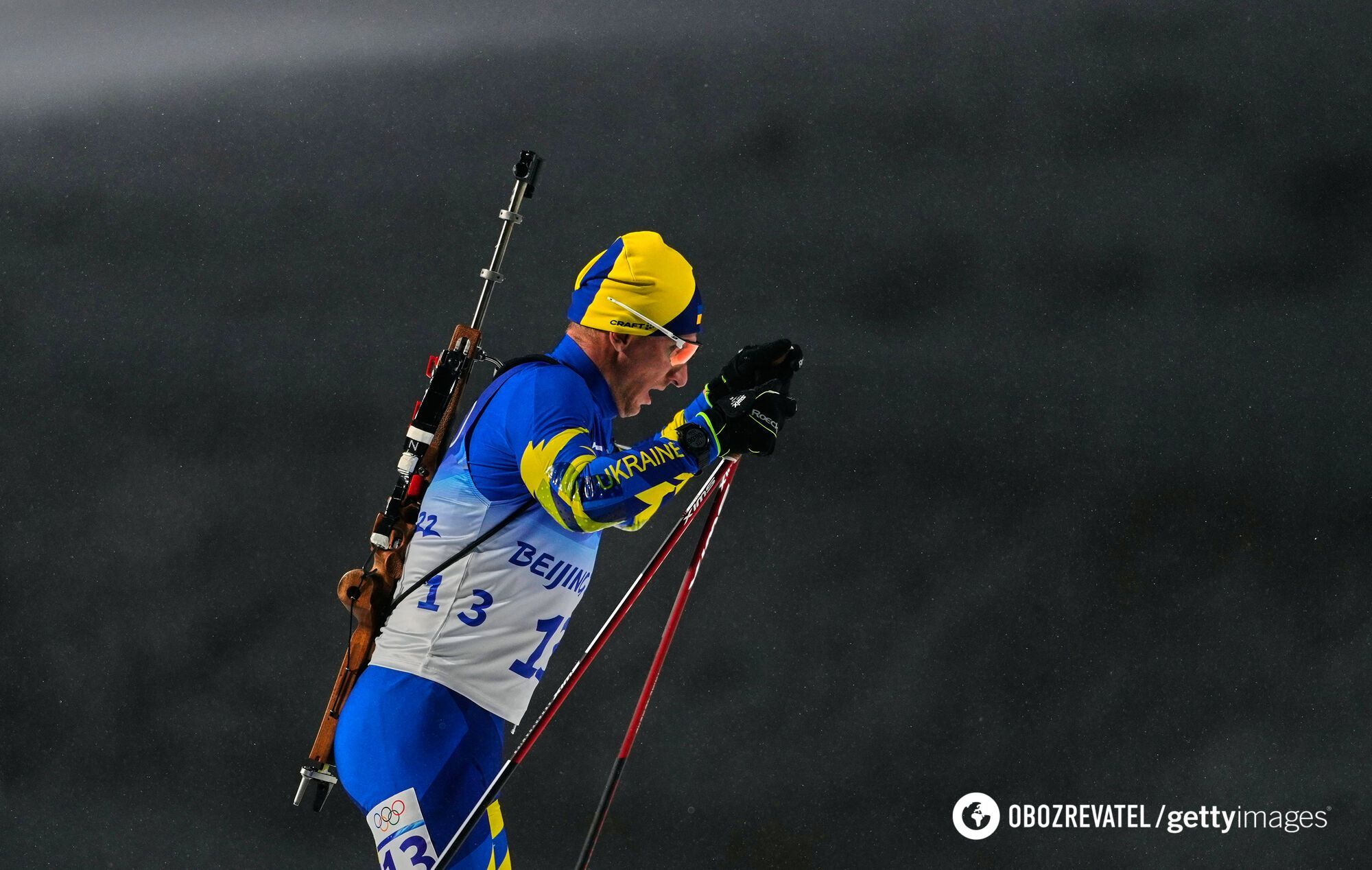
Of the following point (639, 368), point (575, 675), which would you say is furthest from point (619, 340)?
point (575, 675)

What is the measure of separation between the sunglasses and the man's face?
1cm

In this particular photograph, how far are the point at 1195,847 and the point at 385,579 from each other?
146 inches

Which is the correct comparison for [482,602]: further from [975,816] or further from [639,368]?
[975,816]

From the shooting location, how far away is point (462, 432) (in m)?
2.81

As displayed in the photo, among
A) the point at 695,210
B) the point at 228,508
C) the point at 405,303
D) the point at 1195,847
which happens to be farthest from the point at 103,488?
the point at 1195,847

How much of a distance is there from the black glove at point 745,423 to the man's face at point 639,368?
0.26 metres

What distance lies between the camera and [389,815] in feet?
8.57

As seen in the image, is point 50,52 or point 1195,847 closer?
point 1195,847

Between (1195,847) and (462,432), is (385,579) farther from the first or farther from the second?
(1195,847)

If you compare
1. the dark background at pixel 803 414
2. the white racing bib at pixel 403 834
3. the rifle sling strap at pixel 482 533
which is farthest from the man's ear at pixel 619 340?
the dark background at pixel 803 414

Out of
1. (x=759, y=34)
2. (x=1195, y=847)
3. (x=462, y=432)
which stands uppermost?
(x=759, y=34)

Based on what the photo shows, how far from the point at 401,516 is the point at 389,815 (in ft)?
2.46

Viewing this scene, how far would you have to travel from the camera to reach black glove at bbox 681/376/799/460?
2.60 metres

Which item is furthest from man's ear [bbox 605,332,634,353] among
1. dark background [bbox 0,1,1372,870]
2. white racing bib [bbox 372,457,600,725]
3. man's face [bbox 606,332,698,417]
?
dark background [bbox 0,1,1372,870]
